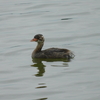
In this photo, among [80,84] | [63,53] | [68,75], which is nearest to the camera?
[80,84]

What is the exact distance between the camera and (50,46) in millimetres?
16906

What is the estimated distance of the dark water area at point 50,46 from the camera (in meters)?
12.2

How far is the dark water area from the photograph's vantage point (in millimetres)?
12230

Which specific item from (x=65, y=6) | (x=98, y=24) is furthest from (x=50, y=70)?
(x=65, y=6)

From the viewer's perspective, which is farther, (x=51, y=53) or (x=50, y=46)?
(x=50, y=46)

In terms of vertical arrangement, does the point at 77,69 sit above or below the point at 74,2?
below

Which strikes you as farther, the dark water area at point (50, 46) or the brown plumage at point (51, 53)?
the brown plumage at point (51, 53)

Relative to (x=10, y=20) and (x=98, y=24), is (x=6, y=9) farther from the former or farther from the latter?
(x=98, y=24)

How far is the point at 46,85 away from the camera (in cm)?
1259

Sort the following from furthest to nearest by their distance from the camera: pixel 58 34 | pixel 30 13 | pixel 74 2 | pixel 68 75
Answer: pixel 74 2, pixel 30 13, pixel 58 34, pixel 68 75

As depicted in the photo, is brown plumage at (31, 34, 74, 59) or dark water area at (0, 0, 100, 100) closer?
Result: dark water area at (0, 0, 100, 100)

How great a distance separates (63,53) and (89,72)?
1.79 m

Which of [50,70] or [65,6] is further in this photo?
[65,6]

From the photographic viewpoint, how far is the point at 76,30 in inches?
746
